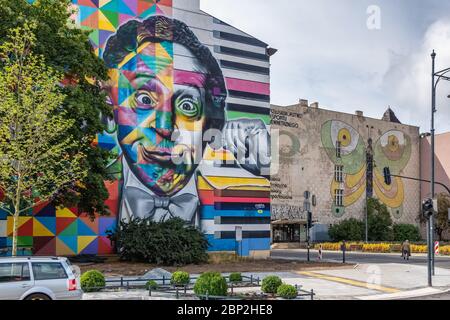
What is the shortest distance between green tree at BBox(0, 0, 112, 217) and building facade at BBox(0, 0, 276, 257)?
13.3 ft

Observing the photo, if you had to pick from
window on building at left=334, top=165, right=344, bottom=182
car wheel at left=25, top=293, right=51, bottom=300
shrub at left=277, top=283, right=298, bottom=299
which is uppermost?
window on building at left=334, top=165, right=344, bottom=182

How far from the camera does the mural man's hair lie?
1414 inches

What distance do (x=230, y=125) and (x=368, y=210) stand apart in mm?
39696

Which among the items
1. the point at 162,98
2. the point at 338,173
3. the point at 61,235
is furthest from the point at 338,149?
the point at 61,235

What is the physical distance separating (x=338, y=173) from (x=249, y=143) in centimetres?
3430

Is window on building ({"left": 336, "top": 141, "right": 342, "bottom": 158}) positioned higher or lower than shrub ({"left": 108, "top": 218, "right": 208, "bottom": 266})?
higher

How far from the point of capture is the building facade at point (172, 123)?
3453 centimetres

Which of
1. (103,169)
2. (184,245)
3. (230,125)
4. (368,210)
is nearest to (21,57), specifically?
(103,169)

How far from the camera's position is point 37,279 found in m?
14.2

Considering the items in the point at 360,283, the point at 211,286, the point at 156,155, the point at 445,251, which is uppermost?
the point at 156,155

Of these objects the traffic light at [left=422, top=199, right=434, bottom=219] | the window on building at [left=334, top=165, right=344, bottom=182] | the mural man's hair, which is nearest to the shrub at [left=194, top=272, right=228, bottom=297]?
the traffic light at [left=422, top=199, right=434, bottom=219]

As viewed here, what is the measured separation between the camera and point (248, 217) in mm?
39781

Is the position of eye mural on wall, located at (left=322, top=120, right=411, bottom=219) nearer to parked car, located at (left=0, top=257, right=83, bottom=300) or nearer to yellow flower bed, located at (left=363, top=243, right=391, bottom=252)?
yellow flower bed, located at (left=363, top=243, right=391, bottom=252)

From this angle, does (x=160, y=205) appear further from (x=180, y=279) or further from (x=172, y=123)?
(x=180, y=279)
